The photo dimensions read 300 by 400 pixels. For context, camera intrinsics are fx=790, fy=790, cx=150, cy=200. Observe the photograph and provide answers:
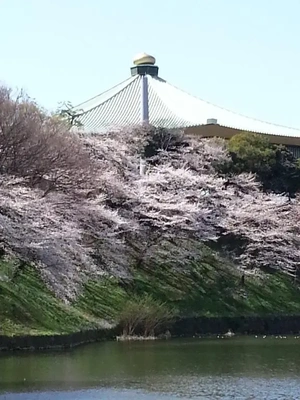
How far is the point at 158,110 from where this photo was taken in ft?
157

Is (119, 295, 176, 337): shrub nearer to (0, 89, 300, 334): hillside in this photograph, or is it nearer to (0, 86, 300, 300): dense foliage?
(0, 89, 300, 334): hillside

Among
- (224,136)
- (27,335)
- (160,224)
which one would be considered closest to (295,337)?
(160,224)

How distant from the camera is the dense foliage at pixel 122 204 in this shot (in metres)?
20.6

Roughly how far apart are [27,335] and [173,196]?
42.0 ft

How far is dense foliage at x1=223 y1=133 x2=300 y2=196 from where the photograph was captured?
121ft

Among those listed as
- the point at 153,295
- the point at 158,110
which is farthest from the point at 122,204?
the point at 158,110

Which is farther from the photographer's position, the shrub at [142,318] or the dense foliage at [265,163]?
the dense foliage at [265,163]

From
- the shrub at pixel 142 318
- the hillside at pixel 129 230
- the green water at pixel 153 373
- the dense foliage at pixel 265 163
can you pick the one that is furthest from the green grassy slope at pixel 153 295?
the dense foliage at pixel 265 163

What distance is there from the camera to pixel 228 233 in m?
33.0

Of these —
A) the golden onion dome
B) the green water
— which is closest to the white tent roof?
the golden onion dome

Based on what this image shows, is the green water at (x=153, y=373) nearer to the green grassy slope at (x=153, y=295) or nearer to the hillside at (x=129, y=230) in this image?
the green grassy slope at (x=153, y=295)

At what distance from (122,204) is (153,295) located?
4143 millimetres

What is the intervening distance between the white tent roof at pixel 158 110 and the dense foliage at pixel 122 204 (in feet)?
21.6

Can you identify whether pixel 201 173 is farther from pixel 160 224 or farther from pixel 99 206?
Result: pixel 99 206
